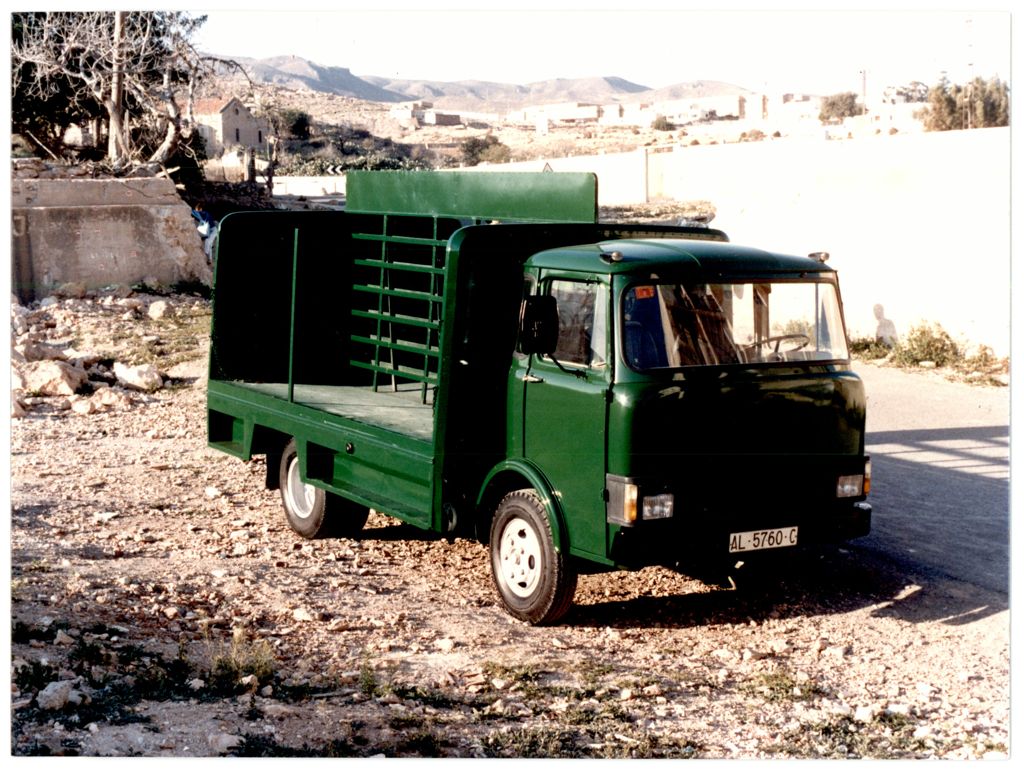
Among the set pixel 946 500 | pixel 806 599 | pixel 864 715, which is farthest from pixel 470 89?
pixel 864 715

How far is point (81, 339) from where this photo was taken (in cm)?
1714

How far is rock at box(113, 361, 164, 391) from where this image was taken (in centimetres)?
1440

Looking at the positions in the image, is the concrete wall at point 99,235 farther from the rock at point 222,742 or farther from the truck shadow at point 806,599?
the rock at point 222,742

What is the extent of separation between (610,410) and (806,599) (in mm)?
2007

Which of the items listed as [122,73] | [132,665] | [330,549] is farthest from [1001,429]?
[122,73]

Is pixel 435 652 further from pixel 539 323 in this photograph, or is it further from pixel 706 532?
pixel 539 323

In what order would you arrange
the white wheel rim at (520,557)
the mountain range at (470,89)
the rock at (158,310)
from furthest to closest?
the mountain range at (470,89) → the rock at (158,310) → the white wheel rim at (520,557)

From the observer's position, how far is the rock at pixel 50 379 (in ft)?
45.0

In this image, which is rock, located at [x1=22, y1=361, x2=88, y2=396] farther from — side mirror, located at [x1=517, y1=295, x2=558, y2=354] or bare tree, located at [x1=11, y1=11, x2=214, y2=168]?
bare tree, located at [x1=11, y1=11, x2=214, y2=168]

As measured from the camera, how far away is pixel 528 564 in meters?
6.83

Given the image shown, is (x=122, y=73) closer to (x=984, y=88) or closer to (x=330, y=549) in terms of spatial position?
(x=330, y=549)

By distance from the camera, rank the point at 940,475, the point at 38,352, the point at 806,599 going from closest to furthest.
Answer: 1. the point at 806,599
2. the point at 940,475
3. the point at 38,352

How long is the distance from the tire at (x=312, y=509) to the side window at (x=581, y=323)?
2557 mm

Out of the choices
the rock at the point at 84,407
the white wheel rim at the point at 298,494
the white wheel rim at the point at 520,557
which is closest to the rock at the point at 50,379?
the rock at the point at 84,407
